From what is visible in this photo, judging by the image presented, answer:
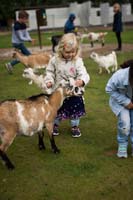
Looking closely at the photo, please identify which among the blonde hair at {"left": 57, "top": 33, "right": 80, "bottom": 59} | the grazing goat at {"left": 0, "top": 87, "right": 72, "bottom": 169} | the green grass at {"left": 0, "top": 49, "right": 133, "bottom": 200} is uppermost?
the blonde hair at {"left": 57, "top": 33, "right": 80, "bottom": 59}

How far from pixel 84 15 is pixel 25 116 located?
30.9m

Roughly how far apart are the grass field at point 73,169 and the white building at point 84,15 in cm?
2830

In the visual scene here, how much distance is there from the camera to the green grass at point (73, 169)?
167 inches

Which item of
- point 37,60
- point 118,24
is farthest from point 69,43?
point 118,24

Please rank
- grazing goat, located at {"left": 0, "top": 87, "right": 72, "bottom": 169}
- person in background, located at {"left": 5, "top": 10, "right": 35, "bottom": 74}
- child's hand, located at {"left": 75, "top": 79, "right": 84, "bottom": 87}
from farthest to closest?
person in background, located at {"left": 5, "top": 10, "right": 35, "bottom": 74}, child's hand, located at {"left": 75, "top": 79, "right": 84, "bottom": 87}, grazing goat, located at {"left": 0, "top": 87, "right": 72, "bottom": 169}

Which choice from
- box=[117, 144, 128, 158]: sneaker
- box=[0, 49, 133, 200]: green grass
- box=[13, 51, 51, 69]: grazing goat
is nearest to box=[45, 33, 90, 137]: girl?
box=[0, 49, 133, 200]: green grass

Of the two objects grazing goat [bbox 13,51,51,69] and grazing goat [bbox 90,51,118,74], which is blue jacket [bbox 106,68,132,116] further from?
grazing goat [bbox 90,51,118,74]

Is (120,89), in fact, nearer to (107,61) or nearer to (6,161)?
(6,161)

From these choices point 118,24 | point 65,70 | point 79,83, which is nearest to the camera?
point 79,83

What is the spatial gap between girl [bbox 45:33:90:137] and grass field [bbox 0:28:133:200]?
1.26 ft

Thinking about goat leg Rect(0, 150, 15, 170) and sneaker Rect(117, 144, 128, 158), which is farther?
sneaker Rect(117, 144, 128, 158)

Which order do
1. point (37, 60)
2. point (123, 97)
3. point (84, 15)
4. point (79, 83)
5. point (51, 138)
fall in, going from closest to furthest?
1. point (123, 97)
2. point (51, 138)
3. point (79, 83)
4. point (37, 60)
5. point (84, 15)

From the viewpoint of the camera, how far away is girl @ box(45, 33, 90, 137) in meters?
5.50

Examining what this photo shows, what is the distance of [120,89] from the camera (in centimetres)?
496
